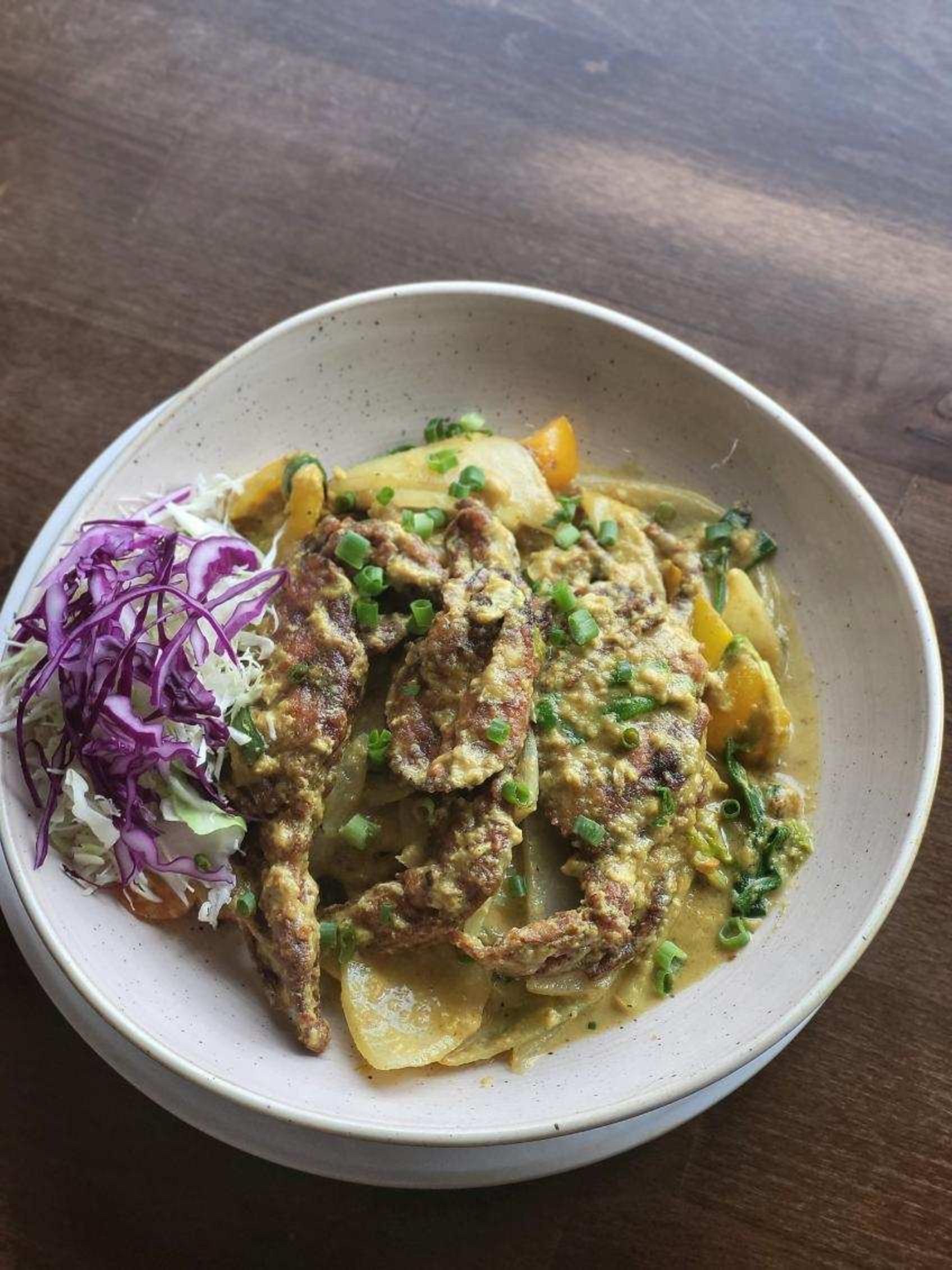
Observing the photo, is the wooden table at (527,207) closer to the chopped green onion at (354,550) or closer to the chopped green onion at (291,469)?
the chopped green onion at (291,469)

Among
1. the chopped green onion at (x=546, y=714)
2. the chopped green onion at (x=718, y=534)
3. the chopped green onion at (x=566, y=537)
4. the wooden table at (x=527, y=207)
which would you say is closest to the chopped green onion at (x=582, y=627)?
the chopped green onion at (x=546, y=714)

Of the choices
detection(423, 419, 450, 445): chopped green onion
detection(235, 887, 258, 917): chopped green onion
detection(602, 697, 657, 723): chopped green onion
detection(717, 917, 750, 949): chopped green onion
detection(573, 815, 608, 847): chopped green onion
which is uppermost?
detection(423, 419, 450, 445): chopped green onion

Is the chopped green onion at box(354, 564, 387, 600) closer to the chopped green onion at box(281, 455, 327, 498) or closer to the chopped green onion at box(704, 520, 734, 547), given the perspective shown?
the chopped green onion at box(281, 455, 327, 498)

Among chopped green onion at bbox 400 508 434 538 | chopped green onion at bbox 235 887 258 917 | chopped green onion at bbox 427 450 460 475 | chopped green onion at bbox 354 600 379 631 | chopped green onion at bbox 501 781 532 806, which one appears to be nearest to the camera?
chopped green onion at bbox 501 781 532 806

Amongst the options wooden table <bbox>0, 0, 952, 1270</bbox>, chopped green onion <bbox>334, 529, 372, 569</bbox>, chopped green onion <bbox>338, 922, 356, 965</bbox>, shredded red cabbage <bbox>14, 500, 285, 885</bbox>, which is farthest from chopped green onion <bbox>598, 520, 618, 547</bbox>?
chopped green onion <bbox>338, 922, 356, 965</bbox>

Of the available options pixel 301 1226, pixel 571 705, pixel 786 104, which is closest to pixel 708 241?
pixel 786 104

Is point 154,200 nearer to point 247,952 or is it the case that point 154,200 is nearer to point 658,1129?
point 247,952

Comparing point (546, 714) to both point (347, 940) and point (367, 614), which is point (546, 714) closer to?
point (367, 614)
